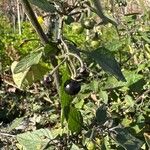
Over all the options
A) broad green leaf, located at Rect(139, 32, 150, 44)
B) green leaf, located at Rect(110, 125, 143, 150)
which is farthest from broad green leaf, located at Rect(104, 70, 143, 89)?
green leaf, located at Rect(110, 125, 143, 150)

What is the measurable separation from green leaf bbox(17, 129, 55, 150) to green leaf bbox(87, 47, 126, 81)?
1.24 ft

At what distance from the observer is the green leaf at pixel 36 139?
132cm

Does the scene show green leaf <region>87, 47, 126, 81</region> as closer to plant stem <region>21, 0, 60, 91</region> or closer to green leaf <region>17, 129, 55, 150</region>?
plant stem <region>21, 0, 60, 91</region>

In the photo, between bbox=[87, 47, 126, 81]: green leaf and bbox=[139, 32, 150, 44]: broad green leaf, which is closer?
bbox=[87, 47, 126, 81]: green leaf

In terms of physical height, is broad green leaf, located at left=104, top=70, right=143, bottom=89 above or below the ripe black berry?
below

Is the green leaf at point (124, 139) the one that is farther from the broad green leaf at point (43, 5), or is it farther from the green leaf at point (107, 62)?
the broad green leaf at point (43, 5)

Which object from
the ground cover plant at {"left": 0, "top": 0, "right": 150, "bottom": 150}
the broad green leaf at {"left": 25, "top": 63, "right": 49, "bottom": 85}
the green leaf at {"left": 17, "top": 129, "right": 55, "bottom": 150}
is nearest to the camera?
the ground cover plant at {"left": 0, "top": 0, "right": 150, "bottom": 150}

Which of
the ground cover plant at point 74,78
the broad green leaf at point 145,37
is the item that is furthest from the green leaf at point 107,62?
the broad green leaf at point 145,37

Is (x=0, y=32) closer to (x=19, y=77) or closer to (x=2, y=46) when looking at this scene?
(x=2, y=46)

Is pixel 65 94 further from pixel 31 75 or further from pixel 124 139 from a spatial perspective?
pixel 124 139

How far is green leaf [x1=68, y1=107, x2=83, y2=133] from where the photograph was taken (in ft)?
3.81

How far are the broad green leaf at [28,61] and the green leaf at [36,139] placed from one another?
31 centimetres

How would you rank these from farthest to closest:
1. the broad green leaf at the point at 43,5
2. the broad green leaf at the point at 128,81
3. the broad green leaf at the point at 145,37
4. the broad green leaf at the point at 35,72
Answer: the broad green leaf at the point at 145,37 → the broad green leaf at the point at 128,81 → the broad green leaf at the point at 35,72 → the broad green leaf at the point at 43,5

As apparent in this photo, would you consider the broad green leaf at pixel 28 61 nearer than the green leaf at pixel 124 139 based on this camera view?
Yes
